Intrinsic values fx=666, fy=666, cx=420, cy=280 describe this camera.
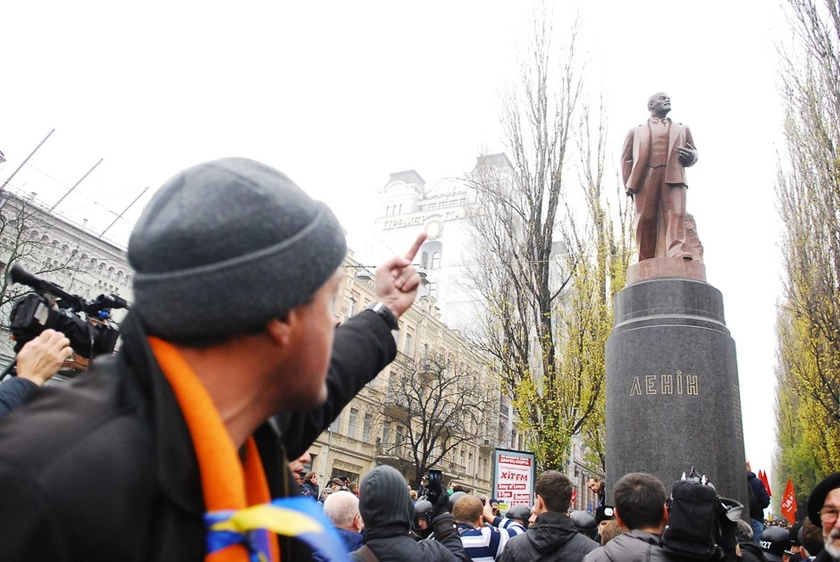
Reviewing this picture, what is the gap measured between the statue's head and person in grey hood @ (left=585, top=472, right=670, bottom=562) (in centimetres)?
683

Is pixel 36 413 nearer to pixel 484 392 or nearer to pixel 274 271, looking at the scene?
pixel 274 271

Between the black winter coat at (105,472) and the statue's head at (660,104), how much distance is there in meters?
9.13

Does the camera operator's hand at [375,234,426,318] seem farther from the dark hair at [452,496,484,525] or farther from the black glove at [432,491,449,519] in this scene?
the black glove at [432,491,449,519]

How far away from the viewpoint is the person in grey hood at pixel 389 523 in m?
3.26

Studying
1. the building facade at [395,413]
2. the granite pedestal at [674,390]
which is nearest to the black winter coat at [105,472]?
the granite pedestal at [674,390]

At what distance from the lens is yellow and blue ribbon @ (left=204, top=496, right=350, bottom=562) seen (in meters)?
0.94

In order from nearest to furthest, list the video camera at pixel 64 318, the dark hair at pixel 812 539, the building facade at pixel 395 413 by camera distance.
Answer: the video camera at pixel 64 318, the dark hair at pixel 812 539, the building facade at pixel 395 413

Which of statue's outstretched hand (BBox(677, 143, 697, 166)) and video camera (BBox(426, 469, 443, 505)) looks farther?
statue's outstretched hand (BBox(677, 143, 697, 166))

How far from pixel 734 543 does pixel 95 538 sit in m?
3.08

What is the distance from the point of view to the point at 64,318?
2.84m

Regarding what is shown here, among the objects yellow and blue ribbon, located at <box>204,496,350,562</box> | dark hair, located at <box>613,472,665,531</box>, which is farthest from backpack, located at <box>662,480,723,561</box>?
yellow and blue ribbon, located at <box>204,496,350,562</box>

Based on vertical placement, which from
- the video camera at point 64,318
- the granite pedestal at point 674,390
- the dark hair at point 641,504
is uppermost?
the granite pedestal at point 674,390

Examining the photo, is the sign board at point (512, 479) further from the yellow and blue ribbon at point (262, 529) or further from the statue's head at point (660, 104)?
the yellow and blue ribbon at point (262, 529)

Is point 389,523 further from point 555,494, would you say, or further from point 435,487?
point 435,487
